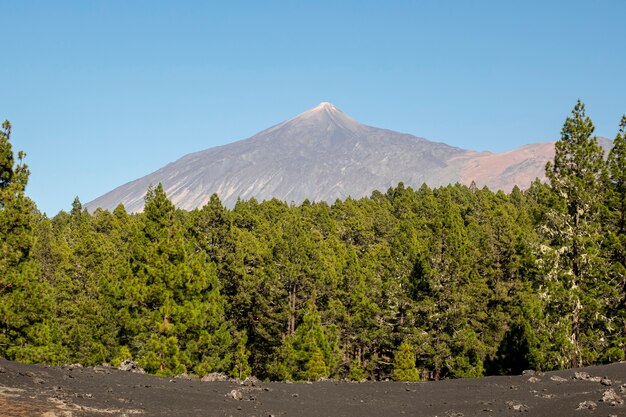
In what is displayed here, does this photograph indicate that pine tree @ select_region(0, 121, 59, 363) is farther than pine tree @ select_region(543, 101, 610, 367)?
No

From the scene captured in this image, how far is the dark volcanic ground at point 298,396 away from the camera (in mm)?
14766

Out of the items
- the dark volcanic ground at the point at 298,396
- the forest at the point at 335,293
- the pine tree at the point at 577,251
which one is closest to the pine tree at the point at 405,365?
the forest at the point at 335,293

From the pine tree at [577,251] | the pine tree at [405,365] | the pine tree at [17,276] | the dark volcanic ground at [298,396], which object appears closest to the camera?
the dark volcanic ground at [298,396]

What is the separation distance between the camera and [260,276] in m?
53.5

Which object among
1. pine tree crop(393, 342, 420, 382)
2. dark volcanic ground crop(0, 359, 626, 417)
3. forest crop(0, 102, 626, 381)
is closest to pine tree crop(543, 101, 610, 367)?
forest crop(0, 102, 626, 381)

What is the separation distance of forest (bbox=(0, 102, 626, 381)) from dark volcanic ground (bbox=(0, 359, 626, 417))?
7869mm

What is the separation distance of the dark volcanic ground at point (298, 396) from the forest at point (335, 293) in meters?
7.87

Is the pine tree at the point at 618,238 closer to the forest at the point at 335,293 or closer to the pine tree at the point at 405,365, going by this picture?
the forest at the point at 335,293

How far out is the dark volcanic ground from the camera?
581 inches

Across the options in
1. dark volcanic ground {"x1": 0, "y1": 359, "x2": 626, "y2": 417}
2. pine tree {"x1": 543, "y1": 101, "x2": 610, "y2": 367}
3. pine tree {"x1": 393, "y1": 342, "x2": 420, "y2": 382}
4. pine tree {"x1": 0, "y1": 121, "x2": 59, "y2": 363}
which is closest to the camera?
dark volcanic ground {"x1": 0, "y1": 359, "x2": 626, "y2": 417}

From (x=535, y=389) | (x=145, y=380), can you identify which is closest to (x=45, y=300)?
(x=145, y=380)

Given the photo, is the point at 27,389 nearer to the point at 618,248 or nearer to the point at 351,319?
the point at 618,248

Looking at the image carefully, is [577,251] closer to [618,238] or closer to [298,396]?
[618,238]

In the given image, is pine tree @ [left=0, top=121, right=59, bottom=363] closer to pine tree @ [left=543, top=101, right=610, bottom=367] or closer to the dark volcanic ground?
the dark volcanic ground
